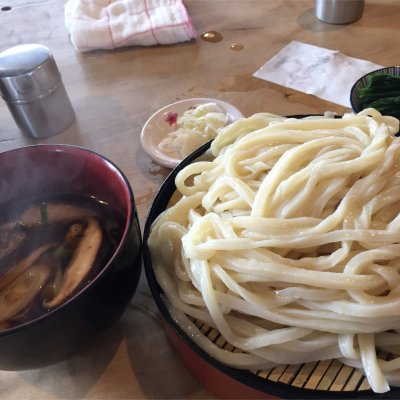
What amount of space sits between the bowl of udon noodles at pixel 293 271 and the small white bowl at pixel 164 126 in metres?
0.53

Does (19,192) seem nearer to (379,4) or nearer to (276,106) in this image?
(276,106)

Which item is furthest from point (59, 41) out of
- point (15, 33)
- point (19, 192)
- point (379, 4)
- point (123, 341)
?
point (123, 341)

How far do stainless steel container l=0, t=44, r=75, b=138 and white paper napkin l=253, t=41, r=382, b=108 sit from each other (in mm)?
865

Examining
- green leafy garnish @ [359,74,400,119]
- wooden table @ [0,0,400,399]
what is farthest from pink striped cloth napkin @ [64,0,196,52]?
green leafy garnish @ [359,74,400,119]

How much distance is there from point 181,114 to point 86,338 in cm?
107

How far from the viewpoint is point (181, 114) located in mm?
1732

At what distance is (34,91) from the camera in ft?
5.56

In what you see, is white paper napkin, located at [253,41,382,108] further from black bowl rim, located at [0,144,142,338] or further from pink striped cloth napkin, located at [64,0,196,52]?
black bowl rim, located at [0,144,142,338]

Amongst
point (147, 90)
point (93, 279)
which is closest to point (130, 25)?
point (147, 90)

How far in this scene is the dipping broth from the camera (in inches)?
37.8

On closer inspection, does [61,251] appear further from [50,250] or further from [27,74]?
[27,74]

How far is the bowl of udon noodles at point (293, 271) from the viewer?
2.62ft

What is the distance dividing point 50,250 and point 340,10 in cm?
186

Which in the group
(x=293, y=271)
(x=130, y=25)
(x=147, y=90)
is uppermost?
(x=293, y=271)
